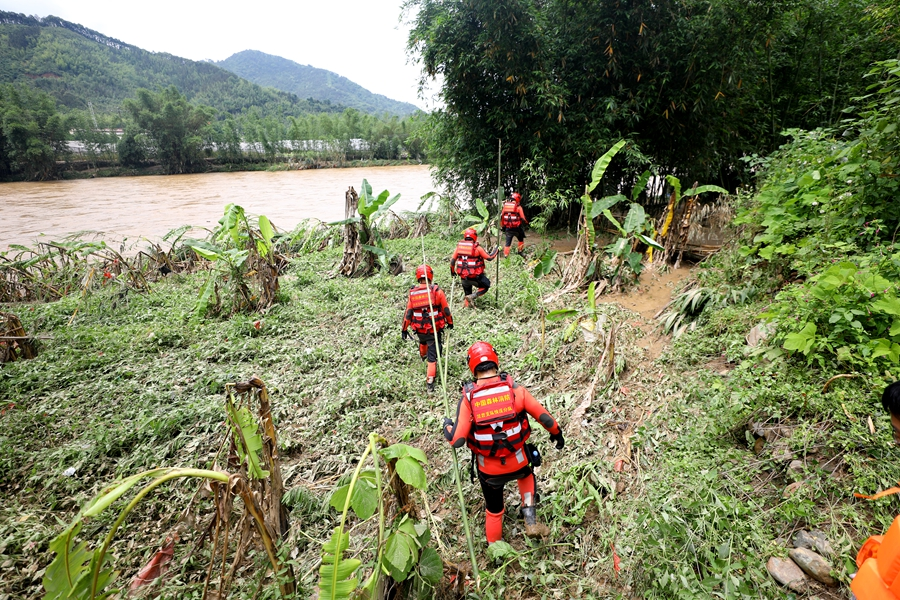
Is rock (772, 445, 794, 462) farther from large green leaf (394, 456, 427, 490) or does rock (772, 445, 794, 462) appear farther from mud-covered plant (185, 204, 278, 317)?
mud-covered plant (185, 204, 278, 317)

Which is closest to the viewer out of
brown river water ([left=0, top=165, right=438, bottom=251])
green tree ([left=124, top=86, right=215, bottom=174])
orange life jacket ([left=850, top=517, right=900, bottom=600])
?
orange life jacket ([left=850, top=517, right=900, bottom=600])

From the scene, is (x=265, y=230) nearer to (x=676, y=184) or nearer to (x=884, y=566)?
(x=676, y=184)

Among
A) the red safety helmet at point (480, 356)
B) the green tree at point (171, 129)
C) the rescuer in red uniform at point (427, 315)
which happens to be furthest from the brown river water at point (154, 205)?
the green tree at point (171, 129)

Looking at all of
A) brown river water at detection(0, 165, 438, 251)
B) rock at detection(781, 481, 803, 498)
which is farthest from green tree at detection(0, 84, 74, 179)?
rock at detection(781, 481, 803, 498)

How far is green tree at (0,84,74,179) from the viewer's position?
32.2 meters

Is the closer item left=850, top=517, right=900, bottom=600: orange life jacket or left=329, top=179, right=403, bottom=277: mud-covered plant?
left=850, top=517, right=900, bottom=600: orange life jacket

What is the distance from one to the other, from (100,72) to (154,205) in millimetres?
105176

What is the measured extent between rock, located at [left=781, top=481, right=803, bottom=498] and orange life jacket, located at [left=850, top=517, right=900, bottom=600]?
98 centimetres

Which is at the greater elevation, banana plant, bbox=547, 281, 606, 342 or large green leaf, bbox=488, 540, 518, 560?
banana plant, bbox=547, 281, 606, 342

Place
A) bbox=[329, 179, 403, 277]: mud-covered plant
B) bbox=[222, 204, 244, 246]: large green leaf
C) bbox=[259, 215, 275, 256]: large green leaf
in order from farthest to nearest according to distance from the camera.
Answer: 1. bbox=[329, 179, 403, 277]: mud-covered plant
2. bbox=[259, 215, 275, 256]: large green leaf
3. bbox=[222, 204, 244, 246]: large green leaf

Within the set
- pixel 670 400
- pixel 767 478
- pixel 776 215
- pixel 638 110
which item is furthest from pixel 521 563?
pixel 638 110

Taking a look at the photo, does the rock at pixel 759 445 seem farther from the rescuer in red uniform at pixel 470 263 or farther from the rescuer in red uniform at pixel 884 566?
the rescuer in red uniform at pixel 470 263

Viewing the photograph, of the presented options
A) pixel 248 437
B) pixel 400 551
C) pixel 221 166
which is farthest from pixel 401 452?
pixel 221 166

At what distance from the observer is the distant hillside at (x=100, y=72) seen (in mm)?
77562
